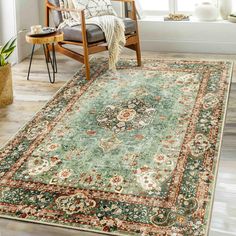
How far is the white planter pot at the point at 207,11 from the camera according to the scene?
17.9 feet

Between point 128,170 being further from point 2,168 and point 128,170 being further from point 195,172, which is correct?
point 2,168

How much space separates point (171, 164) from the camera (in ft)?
10.6

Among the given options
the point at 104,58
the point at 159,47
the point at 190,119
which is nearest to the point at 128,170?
the point at 190,119

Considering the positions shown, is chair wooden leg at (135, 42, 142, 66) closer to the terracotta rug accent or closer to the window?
the terracotta rug accent

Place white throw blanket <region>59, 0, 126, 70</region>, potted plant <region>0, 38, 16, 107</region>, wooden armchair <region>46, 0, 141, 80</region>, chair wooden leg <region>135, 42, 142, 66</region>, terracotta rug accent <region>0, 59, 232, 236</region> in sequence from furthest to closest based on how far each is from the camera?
chair wooden leg <region>135, 42, 142, 66</region>, white throw blanket <region>59, 0, 126, 70</region>, wooden armchair <region>46, 0, 141, 80</region>, potted plant <region>0, 38, 16, 107</region>, terracotta rug accent <region>0, 59, 232, 236</region>

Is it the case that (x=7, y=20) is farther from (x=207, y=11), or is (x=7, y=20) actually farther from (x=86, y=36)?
(x=207, y=11)

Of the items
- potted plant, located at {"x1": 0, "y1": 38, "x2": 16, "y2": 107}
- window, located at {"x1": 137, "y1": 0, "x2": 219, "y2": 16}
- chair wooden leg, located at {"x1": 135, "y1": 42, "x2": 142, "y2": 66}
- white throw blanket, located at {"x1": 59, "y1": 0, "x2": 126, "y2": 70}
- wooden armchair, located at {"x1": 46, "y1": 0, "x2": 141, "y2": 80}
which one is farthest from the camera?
window, located at {"x1": 137, "y1": 0, "x2": 219, "y2": 16}

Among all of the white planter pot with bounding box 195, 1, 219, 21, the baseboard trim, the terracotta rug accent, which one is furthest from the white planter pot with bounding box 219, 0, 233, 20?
the terracotta rug accent

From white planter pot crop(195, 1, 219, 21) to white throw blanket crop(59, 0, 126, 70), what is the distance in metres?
1.06

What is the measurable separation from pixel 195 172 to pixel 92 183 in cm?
63

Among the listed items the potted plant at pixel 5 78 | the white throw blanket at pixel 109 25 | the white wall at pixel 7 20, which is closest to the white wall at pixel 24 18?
the white wall at pixel 7 20

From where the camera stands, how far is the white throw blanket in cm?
472

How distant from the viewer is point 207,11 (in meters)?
5.45

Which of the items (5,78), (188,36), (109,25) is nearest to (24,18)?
(109,25)
